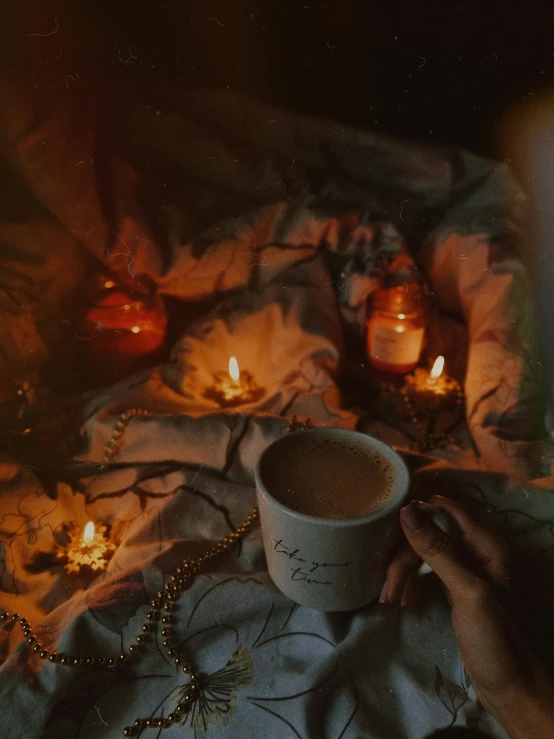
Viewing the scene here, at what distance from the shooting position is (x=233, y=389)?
68 cm

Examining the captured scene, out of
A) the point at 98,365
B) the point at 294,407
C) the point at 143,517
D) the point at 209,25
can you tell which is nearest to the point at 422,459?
the point at 294,407

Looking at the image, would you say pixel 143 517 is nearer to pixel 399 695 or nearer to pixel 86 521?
pixel 86 521

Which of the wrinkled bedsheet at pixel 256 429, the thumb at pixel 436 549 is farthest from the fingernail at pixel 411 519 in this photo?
the wrinkled bedsheet at pixel 256 429

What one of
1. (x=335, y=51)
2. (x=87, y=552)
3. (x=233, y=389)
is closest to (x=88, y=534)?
(x=87, y=552)

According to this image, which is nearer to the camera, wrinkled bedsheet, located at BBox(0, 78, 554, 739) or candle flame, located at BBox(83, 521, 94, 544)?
wrinkled bedsheet, located at BBox(0, 78, 554, 739)

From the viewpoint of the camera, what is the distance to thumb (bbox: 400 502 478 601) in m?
0.40

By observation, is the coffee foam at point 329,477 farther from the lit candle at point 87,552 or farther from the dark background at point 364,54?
the dark background at point 364,54

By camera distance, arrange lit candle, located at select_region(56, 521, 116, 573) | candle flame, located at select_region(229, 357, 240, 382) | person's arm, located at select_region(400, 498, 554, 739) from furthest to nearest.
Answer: candle flame, located at select_region(229, 357, 240, 382)
lit candle, located at select_region(56, 521, 116, 573)
person's arm, located at select_region(400, 498, 554, 739)

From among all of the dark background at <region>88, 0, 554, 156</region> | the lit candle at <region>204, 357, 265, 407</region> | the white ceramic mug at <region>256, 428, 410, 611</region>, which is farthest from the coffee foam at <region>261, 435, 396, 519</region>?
the dark background at <region>88, 0, 554, 156</region>

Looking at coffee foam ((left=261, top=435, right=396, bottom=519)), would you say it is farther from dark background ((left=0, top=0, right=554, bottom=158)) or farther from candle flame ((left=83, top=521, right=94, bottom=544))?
dark background ((left=0, top=0, right=554, bottom=158))

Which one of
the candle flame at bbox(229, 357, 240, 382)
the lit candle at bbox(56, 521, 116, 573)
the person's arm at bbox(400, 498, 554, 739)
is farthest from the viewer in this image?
the candle flame at bbox(229, 357, 240, 382)

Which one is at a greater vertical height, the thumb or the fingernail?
the fingernail

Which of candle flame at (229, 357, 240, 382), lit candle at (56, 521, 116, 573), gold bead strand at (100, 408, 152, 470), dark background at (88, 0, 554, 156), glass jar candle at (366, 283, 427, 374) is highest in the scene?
dark background at (88, 0, 554, 156)

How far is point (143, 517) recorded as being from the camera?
53cm
